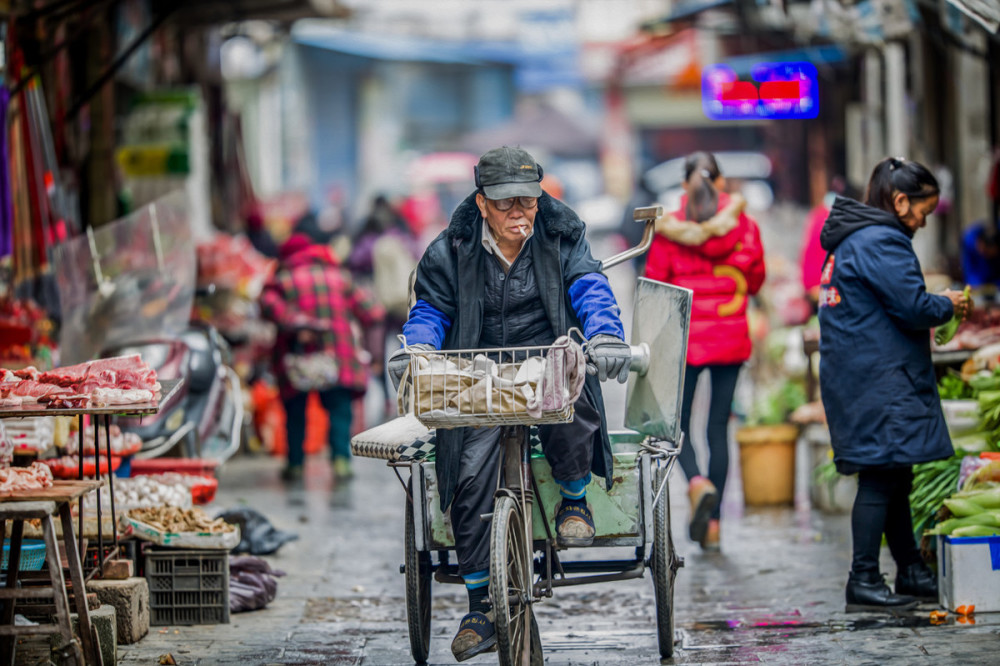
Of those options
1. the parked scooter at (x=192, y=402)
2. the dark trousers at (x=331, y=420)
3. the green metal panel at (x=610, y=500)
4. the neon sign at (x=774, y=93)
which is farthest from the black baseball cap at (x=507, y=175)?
the neon sign at (x=774, y=93)

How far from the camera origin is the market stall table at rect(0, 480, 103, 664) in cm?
519

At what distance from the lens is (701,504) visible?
8148 mm

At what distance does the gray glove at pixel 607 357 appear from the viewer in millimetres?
5172

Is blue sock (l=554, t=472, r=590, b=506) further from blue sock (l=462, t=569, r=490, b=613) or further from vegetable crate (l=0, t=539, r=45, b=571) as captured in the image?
vegetable crate (l=0, t=539, r=45, b=571)

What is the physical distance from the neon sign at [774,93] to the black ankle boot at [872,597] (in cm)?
1264

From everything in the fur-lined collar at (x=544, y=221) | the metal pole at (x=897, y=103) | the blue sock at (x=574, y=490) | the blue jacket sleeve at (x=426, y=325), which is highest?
the metal pole at (x=897, y=103)

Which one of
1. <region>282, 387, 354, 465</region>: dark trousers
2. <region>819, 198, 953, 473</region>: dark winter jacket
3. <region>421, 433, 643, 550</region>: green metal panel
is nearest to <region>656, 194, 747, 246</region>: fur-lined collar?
<region>819, 198, 953, 473</region>: dark winter jacket

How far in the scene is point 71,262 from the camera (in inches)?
325

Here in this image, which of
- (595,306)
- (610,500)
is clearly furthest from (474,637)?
(595,306)

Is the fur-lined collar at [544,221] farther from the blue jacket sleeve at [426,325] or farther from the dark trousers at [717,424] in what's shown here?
the dark trousers at [717,424]

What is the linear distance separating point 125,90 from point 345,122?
21602 mm

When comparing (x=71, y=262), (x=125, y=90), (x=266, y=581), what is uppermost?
(x=125, y=90)

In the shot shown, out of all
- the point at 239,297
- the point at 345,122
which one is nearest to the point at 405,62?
the point at 345,122

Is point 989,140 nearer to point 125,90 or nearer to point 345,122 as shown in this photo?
point 125,90
